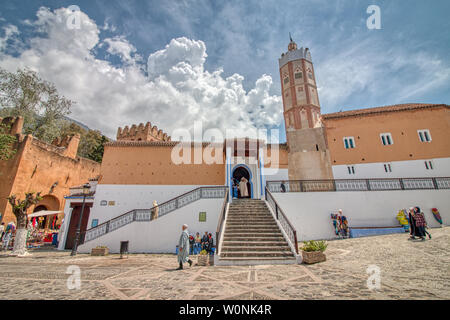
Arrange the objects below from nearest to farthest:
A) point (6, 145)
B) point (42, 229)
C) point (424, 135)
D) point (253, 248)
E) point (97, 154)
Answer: point (253, 248)
point (6, 145)
point (424, 135)
point (42, 229)
point (97, 154)

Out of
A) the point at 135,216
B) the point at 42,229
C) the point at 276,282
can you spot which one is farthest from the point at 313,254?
the point at 42,229

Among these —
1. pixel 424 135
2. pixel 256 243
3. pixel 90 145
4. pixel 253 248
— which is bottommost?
pixel 253 248

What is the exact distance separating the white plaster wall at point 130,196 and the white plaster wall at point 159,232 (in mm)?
3923

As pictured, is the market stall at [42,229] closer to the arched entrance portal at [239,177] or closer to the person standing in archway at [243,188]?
the arched entrance portal at [239,177]

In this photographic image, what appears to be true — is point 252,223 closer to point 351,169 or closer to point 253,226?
point 253,226

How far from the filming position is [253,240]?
9.09m

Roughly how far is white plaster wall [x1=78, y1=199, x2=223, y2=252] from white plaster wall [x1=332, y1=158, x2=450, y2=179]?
13132mm

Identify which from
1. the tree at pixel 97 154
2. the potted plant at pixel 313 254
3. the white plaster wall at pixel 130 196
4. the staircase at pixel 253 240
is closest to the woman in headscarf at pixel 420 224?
the potted plant at pixel 313 254

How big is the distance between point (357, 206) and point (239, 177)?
879 cm

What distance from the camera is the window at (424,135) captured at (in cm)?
1780

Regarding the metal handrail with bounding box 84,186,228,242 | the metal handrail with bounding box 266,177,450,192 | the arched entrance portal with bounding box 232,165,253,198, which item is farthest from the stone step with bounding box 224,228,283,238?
the arched entrance portal with bounding box 232,165,253,198

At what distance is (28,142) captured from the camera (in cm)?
1770

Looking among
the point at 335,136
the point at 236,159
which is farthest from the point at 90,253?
the point at 335,136
